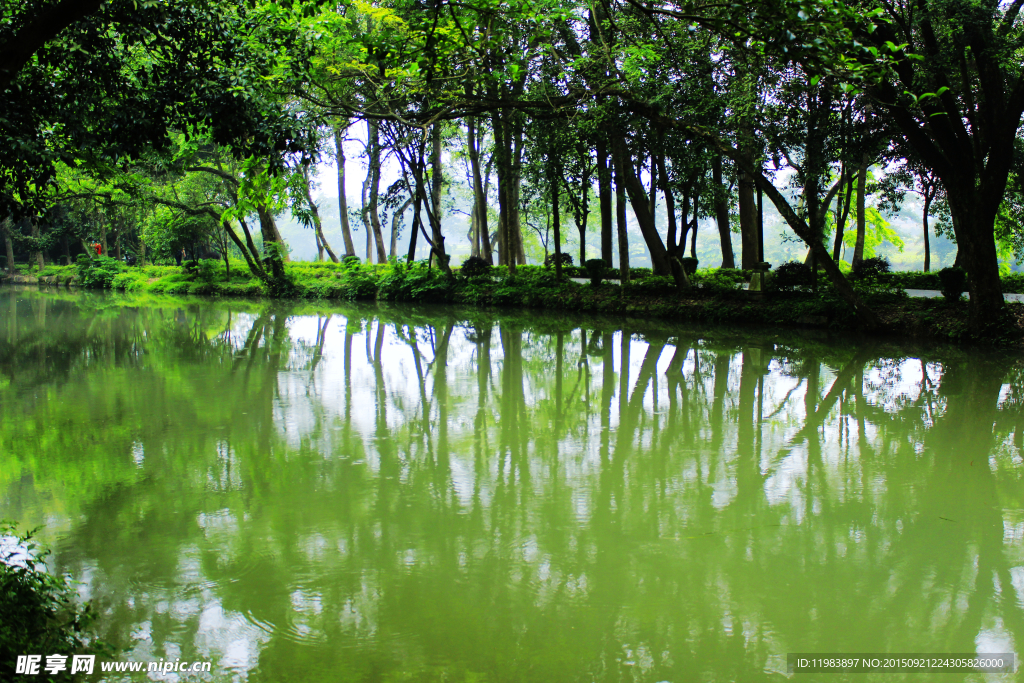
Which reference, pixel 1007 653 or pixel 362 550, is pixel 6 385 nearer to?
pixel 362 550

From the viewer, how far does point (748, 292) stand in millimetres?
16609

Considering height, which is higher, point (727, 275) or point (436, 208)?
point (436, 208)

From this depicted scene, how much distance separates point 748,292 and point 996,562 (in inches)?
522

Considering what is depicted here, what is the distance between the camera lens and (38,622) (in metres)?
2.85

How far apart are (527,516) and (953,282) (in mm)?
12931

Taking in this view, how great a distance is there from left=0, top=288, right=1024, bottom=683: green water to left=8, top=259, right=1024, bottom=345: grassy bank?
4.68 meters

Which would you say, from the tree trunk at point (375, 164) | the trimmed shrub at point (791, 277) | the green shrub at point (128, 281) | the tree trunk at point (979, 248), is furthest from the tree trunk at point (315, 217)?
the tree trunk at point (979, 248)

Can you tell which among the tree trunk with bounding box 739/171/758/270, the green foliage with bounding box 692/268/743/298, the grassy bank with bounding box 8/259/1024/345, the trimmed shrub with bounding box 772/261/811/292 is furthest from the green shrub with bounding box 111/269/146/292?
the trimmed shrub with bounding box 772/261/811/292

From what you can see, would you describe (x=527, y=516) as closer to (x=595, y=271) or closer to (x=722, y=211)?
(x=595, y=271)

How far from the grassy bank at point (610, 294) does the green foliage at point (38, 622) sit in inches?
524

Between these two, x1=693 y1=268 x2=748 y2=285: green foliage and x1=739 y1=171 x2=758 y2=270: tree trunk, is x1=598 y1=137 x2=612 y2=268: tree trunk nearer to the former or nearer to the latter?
x1=693 y1=268 x2=748 y2=285: green foliage

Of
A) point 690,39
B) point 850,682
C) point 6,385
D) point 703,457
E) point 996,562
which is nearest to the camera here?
point 850,682

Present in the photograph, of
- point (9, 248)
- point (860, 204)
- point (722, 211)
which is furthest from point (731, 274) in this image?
point (9, 248)

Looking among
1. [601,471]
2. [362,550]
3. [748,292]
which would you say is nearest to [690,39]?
[748,292]
